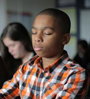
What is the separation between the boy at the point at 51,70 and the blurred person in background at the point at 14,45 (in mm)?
881

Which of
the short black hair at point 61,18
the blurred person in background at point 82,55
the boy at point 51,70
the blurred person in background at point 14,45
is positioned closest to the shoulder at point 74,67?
the boy at point 51,70

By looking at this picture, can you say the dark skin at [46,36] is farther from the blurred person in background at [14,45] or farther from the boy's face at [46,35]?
the blurred person in background at [14,45]

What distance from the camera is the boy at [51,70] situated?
813mm

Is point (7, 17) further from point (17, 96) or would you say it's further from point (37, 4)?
point (17, 96)

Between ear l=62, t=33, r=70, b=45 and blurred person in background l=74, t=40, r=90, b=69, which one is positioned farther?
blurred person in background l=74, t=40, r=90, b=69

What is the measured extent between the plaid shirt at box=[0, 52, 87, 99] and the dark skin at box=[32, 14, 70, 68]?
0.06m

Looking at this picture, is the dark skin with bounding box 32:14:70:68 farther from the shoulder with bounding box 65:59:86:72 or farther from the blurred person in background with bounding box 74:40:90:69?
the blurred person in background with bounding box 74:40:90:69

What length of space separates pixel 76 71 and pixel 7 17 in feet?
12.1

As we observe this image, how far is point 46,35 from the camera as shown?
0.85 m

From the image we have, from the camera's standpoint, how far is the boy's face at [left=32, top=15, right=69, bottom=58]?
85 cm

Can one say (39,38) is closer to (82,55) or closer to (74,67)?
(74,67)

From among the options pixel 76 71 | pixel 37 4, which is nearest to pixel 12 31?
pixel 76 71

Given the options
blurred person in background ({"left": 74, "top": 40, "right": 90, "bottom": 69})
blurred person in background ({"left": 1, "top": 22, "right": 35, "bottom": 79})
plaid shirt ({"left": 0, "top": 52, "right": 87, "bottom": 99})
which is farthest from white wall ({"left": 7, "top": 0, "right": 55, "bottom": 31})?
plaid shirt ({"left": 0, "top": 52, "right": 87, "bottom": 99})

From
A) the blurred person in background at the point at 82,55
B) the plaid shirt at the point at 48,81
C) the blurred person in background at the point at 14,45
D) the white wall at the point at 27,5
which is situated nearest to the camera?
the plaid shirt at the point at 48,81
